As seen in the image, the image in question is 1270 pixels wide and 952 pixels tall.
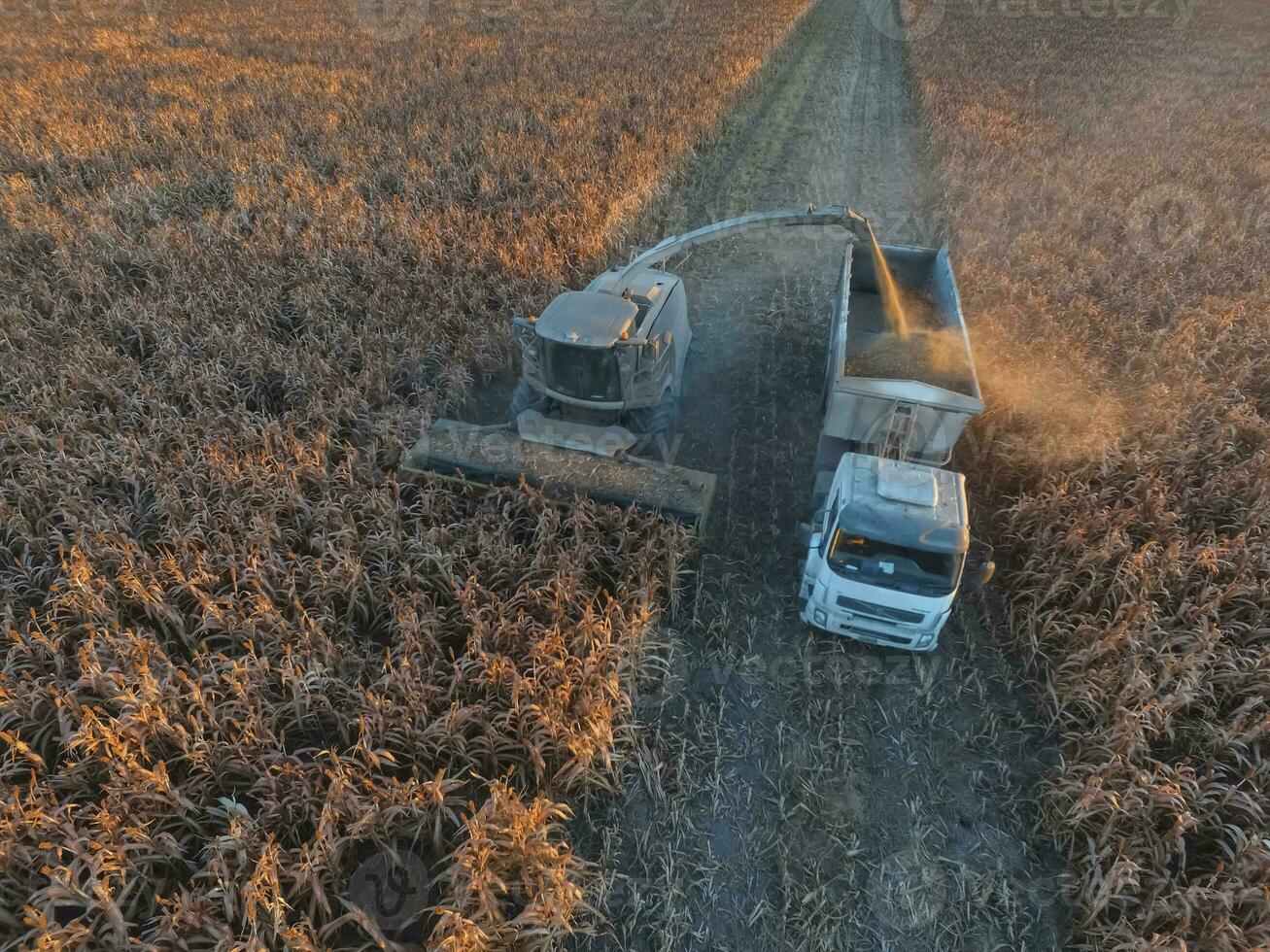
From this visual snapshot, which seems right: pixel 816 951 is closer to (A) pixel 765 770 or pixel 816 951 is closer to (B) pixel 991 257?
(A) pixel 765 770

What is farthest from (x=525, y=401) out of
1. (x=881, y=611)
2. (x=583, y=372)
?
(x=881, y=611)

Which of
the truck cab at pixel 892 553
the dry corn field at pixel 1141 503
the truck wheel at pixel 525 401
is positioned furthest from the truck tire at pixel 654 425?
the dry corn field at pixel 1141 503

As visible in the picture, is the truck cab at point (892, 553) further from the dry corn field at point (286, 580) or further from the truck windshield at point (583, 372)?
the truck windshield at point (583, 372)

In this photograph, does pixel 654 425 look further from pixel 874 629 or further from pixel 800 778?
pixel 800 778

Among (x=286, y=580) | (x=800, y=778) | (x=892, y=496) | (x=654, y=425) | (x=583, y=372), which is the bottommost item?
(x=800, y=778)

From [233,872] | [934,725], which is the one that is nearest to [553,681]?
[233,872]

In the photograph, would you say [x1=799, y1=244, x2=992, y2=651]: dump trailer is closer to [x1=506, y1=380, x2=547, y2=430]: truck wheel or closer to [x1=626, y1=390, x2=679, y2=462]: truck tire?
[x1=626, y1=390, x2=679, y2=462]: truck tire
